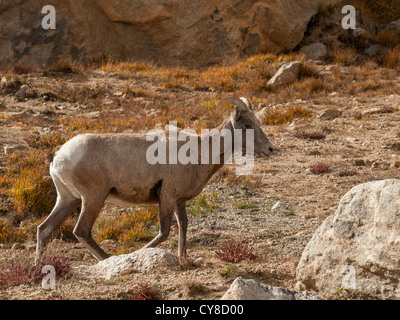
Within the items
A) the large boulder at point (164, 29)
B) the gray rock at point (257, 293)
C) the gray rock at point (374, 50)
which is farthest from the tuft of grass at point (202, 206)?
the gray rock at point (374, 50)

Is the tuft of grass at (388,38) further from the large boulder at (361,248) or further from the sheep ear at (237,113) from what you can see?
the large boulder at (361,248)

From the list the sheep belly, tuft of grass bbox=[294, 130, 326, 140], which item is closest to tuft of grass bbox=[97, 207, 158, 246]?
the sheep belly

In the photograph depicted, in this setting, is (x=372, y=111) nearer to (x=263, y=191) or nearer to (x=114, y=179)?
(x=263, y=191)

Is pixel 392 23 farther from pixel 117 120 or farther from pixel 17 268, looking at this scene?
pixel 17 268

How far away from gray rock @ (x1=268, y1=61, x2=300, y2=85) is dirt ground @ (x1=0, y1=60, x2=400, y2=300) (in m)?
0.94

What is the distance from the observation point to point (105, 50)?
64.8 ft

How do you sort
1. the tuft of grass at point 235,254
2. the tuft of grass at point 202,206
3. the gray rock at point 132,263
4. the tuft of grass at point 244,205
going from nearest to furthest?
the gray rock at point 132,263 → the tuft of grass at point 235,254 → the tuft of grass at point 202,206 → the tuft of grass at point 244,205

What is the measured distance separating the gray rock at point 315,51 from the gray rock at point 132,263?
46.2ft

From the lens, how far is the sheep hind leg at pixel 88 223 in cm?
694

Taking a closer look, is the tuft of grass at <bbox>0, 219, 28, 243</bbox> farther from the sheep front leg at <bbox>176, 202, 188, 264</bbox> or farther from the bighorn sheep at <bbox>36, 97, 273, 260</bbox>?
the sheep front leg at <bbox>176, 202, 188, 264</bbox>

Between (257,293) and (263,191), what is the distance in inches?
214

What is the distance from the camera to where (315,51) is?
19297mm

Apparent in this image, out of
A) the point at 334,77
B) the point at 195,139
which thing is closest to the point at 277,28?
the point at 334,77

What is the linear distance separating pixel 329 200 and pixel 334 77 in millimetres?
8265
